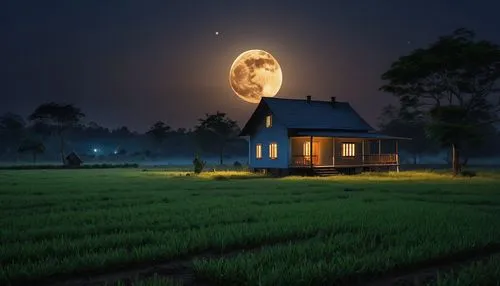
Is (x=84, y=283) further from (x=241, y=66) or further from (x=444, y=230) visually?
(x=241, y=66)

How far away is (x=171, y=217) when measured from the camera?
1330 cm

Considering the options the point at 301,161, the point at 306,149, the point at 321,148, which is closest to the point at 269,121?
the point at 306,149

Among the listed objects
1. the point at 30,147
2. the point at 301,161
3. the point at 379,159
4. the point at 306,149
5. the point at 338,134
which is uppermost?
the point at 30,147

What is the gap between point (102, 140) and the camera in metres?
156

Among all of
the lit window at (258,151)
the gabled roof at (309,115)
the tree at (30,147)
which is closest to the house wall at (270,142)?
the lit window at (258,151)

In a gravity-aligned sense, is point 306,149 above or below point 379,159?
above

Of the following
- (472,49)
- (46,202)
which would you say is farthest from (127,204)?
(472,49)

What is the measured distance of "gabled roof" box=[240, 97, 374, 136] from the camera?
150 feet

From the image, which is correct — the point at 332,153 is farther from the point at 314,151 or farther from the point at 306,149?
the point at 306,149

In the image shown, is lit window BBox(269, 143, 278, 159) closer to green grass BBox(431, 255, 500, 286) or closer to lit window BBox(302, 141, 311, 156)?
lit window BBox(302, 141, 311, 156)

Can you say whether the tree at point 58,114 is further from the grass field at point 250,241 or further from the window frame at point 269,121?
the grass field at point 250,241

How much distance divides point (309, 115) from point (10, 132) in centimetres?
9242

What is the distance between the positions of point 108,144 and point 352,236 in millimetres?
146618

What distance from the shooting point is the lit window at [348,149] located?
47469mm
